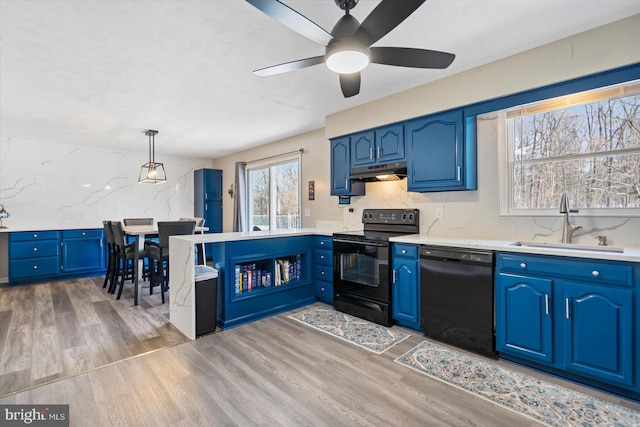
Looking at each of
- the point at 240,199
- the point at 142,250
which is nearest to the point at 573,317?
the point at 142,250

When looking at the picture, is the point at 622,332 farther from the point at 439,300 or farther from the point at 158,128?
the point at 158,128

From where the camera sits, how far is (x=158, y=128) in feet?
15.0

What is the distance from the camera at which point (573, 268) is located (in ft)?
6.66

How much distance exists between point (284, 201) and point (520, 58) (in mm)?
3953

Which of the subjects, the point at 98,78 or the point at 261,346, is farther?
the point at 98,78

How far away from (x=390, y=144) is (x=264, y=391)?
267cm

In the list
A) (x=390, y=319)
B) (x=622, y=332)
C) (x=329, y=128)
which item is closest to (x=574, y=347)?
(x=622, y=332)

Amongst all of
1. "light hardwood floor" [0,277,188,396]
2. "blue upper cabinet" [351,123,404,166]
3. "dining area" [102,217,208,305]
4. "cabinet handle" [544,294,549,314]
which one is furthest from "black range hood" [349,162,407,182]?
"light hardwood floor" [0,277,188,396]

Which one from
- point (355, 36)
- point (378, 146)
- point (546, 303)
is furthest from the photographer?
point (378, 146)

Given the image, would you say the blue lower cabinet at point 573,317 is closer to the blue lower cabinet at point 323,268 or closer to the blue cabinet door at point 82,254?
the blue lower cabinet at point 323,268

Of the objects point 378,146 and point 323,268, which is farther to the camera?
point 323,268

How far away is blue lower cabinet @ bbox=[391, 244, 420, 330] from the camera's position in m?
2.85

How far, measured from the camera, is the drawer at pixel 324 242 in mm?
3668

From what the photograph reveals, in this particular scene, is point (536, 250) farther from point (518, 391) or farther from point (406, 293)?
point (406, 293)
